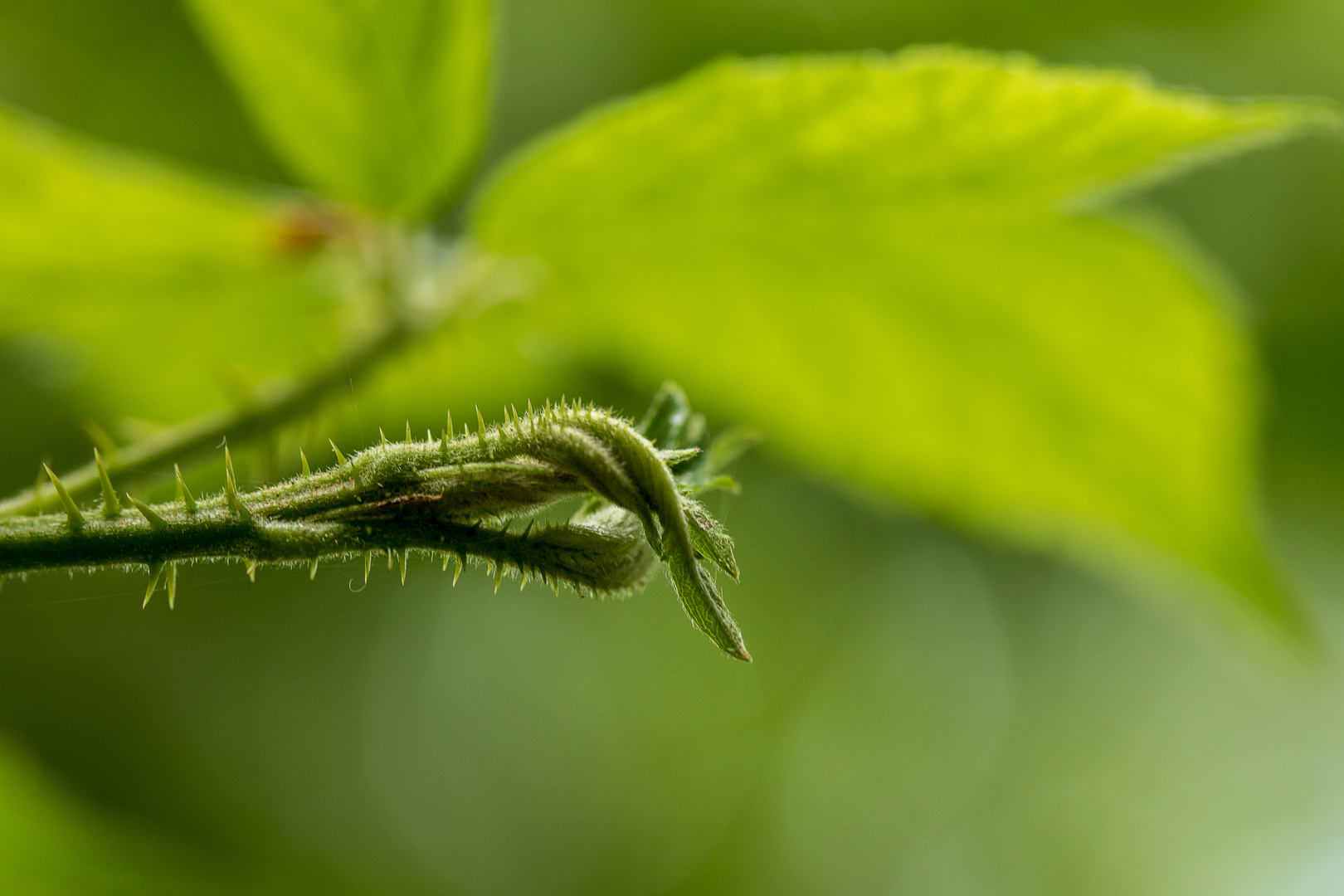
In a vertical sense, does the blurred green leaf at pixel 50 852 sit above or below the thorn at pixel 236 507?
below

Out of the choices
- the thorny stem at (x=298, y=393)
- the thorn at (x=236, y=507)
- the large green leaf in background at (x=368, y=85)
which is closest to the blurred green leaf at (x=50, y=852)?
the thorny stem at (x=298, y=393)

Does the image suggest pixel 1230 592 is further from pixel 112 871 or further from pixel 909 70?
pixel 112 871

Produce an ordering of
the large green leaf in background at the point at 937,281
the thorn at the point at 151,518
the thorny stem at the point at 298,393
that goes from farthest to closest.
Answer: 1. the large green leaf in background at the point at 937,281
2. the thorny stem at the point at 298,393
3. the thorn at the point at 151,518

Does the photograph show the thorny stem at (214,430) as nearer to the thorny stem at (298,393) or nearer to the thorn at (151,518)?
the thorny stem at (298,393)

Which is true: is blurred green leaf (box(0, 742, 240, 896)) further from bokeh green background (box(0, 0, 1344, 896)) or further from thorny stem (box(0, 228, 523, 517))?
thorny stem (box(0, 228, 523, 517))

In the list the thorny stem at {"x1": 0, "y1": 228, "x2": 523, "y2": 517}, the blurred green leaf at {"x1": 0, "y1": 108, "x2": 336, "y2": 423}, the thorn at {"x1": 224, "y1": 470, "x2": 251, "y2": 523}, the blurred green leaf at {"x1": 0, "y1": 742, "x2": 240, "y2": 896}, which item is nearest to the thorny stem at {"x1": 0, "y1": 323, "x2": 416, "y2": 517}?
the thorny stem at {"x1": 0, "y1": 228, "x2": 523, "y2": 517}

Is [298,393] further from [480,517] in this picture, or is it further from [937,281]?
[937,281]
